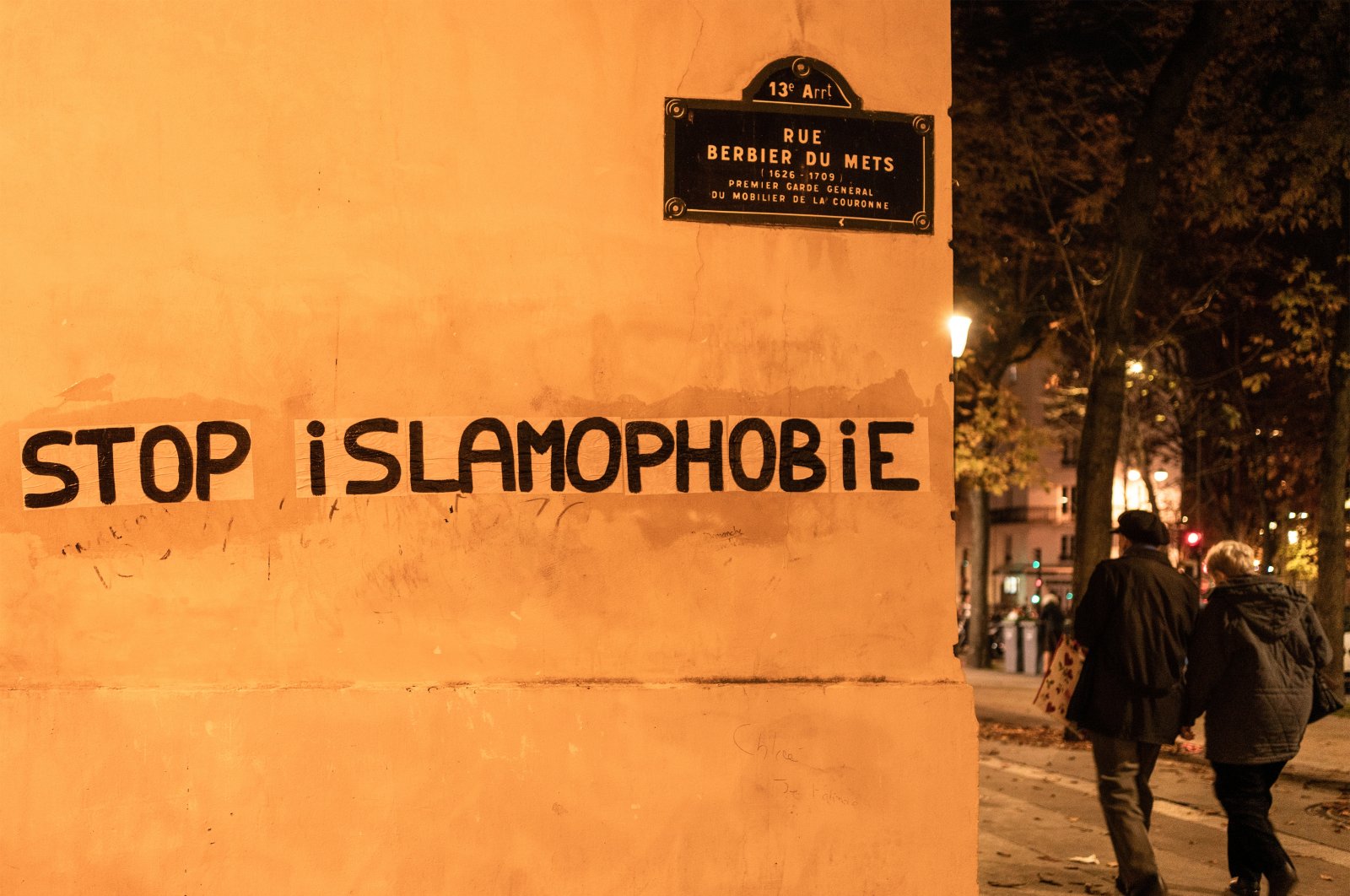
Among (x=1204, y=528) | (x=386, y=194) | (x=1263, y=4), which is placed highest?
(x=1263, y=4)

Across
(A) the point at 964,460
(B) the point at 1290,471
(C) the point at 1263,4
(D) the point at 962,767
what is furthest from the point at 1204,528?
(D) the point at 962,767

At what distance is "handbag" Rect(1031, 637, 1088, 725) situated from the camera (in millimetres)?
6266

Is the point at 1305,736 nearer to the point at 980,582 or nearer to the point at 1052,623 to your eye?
the point at 1052,623

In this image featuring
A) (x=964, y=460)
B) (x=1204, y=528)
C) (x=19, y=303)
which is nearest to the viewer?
(x=19, y=303)

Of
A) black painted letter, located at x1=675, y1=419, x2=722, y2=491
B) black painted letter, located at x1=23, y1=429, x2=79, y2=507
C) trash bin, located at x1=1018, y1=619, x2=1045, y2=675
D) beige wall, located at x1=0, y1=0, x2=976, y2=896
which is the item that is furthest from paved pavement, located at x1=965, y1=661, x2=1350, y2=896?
trash bin, located at x1=1018, y1=619, x2=1045, y2=675

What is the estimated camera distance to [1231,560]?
636 cm

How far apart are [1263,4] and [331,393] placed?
13038 mm

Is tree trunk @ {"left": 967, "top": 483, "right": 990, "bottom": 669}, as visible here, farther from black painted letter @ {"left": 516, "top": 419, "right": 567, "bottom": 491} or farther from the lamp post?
black painted letter @ {"left": 516, "top": 419, "right": 567, "bottom": 491}

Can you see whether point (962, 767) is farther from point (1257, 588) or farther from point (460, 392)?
point (1257, 588)

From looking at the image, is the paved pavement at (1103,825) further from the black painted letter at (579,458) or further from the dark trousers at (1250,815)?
the black painted letter at (579,458)

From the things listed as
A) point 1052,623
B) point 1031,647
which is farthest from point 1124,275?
point 1031,647

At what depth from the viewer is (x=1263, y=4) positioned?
13977mm

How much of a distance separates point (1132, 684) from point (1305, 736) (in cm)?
860

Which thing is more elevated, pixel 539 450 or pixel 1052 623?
pixel 539 450
